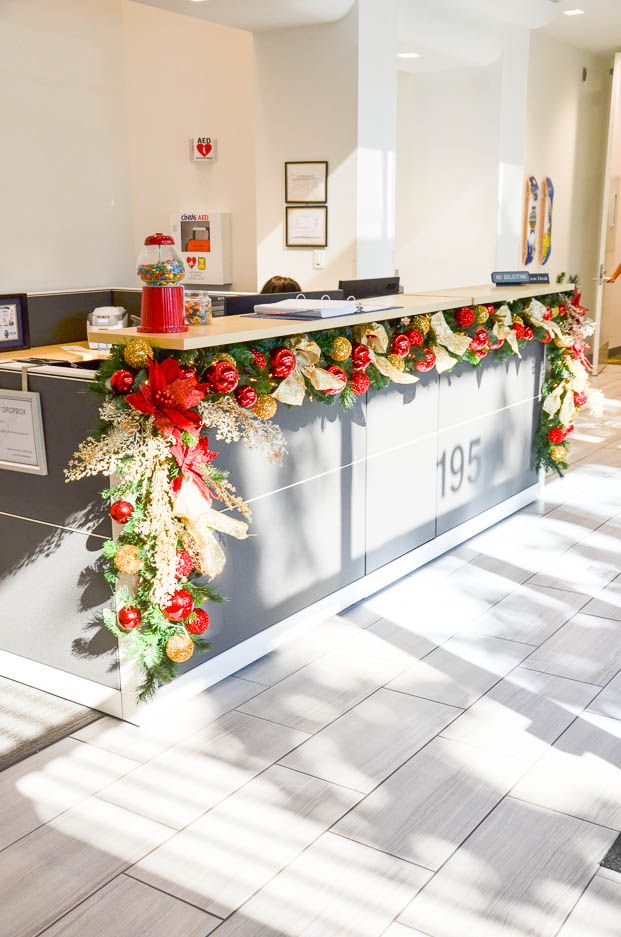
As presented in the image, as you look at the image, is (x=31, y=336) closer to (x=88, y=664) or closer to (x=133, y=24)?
(x=88, y=664)

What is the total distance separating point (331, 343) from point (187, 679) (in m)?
1.22

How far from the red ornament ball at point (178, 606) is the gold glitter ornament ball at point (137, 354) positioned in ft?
2.12

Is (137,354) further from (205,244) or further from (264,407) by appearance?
(205,244)

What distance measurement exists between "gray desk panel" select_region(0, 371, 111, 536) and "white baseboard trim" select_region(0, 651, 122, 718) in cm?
49

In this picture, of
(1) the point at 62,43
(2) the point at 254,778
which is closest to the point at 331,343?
(2) the point at 254,778

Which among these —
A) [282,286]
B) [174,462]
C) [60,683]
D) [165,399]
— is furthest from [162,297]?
[282,286]

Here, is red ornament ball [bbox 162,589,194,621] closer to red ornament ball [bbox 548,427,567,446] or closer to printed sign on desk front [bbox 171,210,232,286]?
red ornament ball [bbox 548,427,567,446]

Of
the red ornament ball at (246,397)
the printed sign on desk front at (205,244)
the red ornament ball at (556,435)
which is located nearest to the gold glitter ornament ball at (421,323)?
the red ornament ball at (246,397)

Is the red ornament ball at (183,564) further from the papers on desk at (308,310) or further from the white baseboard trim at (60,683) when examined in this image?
the papers on desk at (308,310)

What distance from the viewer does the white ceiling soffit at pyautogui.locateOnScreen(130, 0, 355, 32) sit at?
4.90 meters

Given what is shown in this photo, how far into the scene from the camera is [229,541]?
10.1 feet

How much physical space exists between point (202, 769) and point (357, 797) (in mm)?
438

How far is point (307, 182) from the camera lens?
5.71 meters

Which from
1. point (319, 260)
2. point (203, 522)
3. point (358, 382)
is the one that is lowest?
point (203, 522)
